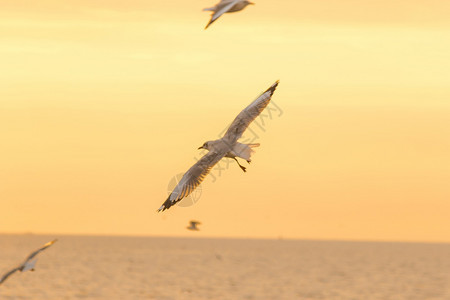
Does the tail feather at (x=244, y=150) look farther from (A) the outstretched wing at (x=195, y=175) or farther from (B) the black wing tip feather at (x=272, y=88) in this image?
(B) the black wing tip feather at (x=272, y=88)

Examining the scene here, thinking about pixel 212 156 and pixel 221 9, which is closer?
pixel 221 9

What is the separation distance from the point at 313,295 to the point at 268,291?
6791 millimetres

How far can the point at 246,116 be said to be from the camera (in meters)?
24.8

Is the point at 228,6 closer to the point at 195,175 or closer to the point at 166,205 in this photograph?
the point at 195,175

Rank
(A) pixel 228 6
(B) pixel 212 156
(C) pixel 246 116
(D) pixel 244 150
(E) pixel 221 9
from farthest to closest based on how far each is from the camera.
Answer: (C) pixel 246 116 < (B) pixel 212 156 < (D) pixel 244 150 < (A) pixel 228 6 < (E) pixel 221 9

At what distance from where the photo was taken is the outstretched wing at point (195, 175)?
23016mm

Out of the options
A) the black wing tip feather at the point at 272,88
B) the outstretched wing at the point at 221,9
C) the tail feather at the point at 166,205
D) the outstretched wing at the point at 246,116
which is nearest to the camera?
the outstretched wing at the point at 221,9

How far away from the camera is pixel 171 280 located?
11125 cm

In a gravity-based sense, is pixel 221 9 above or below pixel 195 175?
above

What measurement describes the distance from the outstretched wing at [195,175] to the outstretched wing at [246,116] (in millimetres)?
676

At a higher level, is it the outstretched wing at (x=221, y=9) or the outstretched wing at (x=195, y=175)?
the outstretched wing at (x=221, y=9)

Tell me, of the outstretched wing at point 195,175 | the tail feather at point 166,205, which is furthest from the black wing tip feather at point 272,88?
the tail feather at point 166,205

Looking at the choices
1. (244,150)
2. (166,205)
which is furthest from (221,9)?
(166,205)

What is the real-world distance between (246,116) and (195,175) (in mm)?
2567
